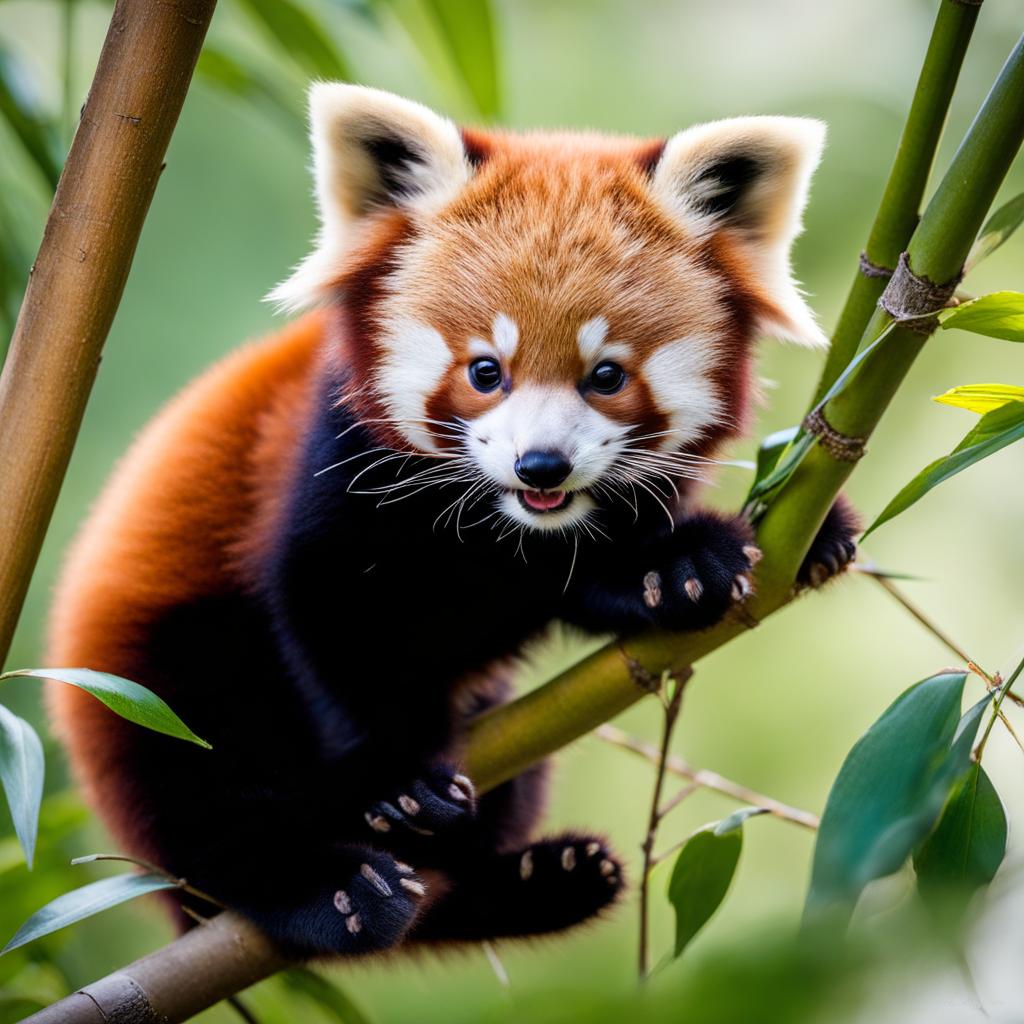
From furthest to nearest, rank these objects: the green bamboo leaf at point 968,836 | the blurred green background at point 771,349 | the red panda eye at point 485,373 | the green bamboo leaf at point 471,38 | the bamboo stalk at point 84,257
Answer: the blurred green background at point 771,349, the green bamboo leaf at point 471,38, the red panda eye at point 485,373, the bamboo stalk at point 84,257, the green bamboo leaf at point 968,836

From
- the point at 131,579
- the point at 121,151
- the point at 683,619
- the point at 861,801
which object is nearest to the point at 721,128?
the point at 683,619

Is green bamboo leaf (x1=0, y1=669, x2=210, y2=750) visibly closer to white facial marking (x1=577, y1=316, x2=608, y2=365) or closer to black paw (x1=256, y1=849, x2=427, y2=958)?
black paw (x1=256, y1=849, x2=427, y2=958)

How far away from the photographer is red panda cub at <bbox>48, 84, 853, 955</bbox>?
1.62 metres

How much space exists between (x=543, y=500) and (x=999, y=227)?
2.33 ft

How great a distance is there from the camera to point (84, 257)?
1103 millimetres

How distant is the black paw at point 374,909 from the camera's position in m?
1.57

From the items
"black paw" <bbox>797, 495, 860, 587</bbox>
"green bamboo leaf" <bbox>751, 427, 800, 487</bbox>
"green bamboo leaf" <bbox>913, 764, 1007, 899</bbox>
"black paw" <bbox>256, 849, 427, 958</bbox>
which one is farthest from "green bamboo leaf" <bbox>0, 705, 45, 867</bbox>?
"black paw" <bbox>797, 495, 860, 587</bbox>

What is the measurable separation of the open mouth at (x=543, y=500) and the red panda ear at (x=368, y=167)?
1.53 feet

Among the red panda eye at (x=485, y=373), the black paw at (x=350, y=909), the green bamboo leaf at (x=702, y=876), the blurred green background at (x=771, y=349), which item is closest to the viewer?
the green bamboo leaf at (x=702, y=876)

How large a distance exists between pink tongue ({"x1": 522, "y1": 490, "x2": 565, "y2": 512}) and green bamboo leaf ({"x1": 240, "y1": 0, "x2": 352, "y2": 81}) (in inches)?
31.6

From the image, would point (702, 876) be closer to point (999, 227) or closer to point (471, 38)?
point (999, 227)

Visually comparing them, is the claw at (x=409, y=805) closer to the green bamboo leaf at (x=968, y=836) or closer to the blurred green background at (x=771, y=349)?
the green bamboo leaf at (x=968, y=836)

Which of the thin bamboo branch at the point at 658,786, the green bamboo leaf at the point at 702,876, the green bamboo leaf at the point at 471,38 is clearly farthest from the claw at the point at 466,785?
the green bamboo leaf at the point at 471,38

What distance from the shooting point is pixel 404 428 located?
1.75m
